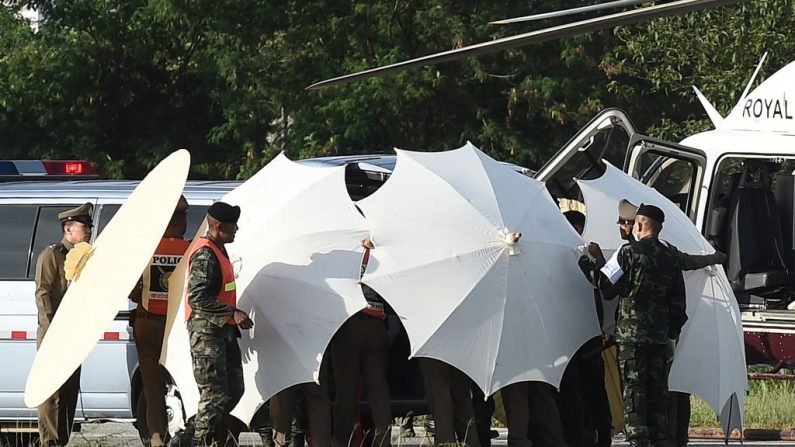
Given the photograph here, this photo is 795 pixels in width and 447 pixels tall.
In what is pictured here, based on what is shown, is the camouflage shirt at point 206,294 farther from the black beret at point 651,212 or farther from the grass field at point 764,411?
the grass field at point 764,411

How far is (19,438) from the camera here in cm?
1086

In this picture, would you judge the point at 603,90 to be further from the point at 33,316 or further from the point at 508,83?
the point at 33,316

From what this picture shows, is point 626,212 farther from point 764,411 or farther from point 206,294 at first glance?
point 764,411

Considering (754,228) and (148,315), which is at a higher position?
(754,228)

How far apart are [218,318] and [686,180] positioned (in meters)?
5.50

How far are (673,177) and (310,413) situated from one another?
16.0 feet

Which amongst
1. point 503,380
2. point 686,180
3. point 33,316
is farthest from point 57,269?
point 686,180

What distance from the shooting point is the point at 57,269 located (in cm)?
955

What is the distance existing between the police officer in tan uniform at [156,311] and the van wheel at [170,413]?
175 mm

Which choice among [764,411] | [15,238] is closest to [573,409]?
[764,411]

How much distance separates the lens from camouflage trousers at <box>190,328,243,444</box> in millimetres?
8305

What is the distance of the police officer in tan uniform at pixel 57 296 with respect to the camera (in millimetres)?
9492

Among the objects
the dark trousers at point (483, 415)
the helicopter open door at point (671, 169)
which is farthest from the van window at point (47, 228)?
the helicopter open door at point (671, 169)

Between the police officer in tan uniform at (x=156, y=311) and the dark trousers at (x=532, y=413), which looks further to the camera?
the police officer in tan uniform at (x=156, y=311)
